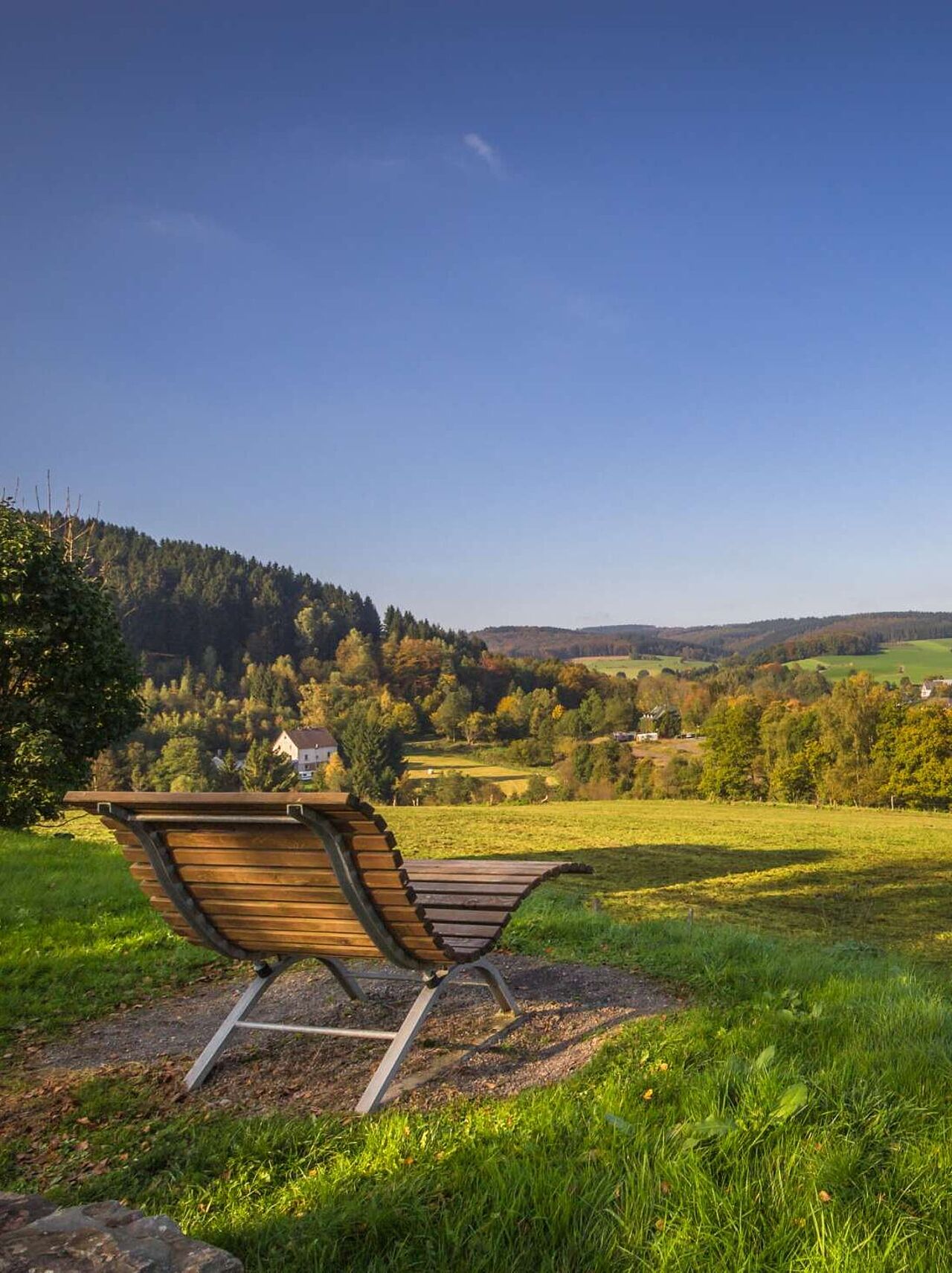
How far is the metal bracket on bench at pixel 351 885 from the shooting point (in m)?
3.39

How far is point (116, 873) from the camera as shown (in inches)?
411

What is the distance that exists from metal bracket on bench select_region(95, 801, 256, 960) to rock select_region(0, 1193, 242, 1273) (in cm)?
178

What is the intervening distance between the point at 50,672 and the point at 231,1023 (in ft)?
38.1

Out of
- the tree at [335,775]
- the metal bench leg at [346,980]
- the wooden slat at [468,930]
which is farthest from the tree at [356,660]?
the wooden slat at [468,930]

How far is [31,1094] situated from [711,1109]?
3.12m

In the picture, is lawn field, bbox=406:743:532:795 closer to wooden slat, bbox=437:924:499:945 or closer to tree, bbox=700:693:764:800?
tree, bbox=700:693:764:800

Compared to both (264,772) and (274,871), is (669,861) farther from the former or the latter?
(264,772)

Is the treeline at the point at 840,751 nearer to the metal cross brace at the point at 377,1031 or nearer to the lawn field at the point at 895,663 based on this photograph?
the lawn field at the point at 895,663

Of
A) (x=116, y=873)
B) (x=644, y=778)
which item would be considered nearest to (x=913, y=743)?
(x=644, y=778)

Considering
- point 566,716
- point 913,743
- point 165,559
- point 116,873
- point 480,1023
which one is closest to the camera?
point 480,1023

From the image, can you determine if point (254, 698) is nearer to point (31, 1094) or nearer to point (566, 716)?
point (566, 716)

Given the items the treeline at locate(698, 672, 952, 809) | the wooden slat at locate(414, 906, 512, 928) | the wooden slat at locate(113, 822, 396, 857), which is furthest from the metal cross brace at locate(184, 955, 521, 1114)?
the treeline at locate(698, 672, 952, 809)

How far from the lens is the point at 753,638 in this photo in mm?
176125

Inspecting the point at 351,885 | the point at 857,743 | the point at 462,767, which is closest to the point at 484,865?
the point at 351,885
